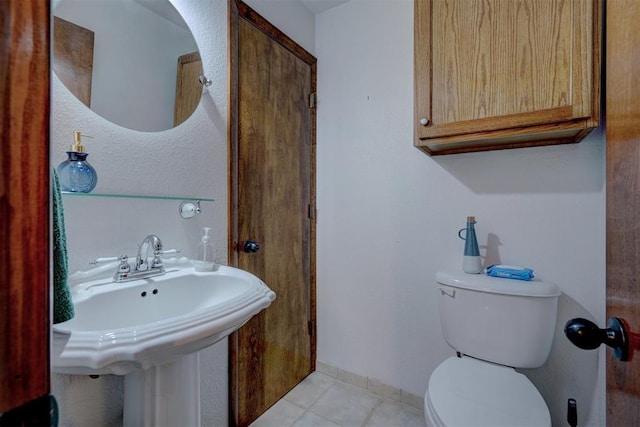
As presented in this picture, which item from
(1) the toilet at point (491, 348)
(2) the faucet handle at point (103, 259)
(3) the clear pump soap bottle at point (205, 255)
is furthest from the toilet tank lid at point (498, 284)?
(2) the faucet handle at point (103, 259)

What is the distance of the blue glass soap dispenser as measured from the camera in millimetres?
799

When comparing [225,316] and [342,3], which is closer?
[225,316]

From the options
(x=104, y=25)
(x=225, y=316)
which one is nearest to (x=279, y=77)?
(x=104, y=25)

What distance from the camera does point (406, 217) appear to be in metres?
1.61

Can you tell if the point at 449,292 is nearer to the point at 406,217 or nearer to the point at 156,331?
the point at 406,217

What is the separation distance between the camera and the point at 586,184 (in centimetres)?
121

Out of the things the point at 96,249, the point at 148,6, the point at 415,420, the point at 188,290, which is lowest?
the point at 415,420

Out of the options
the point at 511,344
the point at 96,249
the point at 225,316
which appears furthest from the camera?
the point at 511,344

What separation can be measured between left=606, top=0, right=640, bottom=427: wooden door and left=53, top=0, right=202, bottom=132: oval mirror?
1234mm

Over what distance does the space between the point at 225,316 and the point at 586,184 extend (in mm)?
1450

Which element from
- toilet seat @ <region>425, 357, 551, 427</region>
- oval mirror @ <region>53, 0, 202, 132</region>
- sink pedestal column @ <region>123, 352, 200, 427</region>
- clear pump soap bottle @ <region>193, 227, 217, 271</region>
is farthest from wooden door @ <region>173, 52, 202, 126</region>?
toilet seat @ <region>425, 357, 551, 427</region>

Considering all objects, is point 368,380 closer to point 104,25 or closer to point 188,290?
point 188,290

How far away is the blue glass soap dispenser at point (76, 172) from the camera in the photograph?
799 millimetres

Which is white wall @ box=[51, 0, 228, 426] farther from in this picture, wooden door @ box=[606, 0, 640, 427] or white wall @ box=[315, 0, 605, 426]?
wooden door @ box=[606, 0, 640, 427]
